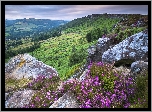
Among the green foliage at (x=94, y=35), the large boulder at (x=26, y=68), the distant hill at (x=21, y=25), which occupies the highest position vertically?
the distant hill at (x=21, y=25)

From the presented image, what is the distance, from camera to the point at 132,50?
10773mm

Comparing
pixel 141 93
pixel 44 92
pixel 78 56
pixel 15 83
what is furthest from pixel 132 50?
pixel 78 56

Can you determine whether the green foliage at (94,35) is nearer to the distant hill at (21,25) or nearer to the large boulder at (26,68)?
the distant hill at (21,25)

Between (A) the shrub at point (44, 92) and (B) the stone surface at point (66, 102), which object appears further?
(A) the shrub at point (44, 92)

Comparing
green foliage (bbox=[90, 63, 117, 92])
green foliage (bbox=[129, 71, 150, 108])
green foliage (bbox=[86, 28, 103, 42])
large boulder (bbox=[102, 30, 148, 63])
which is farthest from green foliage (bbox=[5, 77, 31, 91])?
green foliage (bbox=[86, 28, 103, 42])

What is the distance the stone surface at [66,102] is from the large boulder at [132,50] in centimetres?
237

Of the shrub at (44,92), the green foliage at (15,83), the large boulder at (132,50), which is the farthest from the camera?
the green foliage at (15,83)

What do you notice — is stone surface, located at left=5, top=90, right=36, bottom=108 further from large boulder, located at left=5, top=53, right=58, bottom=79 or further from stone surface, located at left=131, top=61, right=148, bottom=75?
stone surface, located at left=131, top=61, right=148, bottom=75

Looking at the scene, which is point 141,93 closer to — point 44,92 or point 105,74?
point 105,74

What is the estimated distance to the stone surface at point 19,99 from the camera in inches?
386

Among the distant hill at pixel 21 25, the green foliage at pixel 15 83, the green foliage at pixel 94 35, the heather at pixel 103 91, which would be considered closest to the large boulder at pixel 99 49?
the green foliage at pixel 94 35

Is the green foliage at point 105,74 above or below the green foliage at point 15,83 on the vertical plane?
above

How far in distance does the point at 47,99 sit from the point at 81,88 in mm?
1208

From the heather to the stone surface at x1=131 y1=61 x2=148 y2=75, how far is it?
0.26 meters
